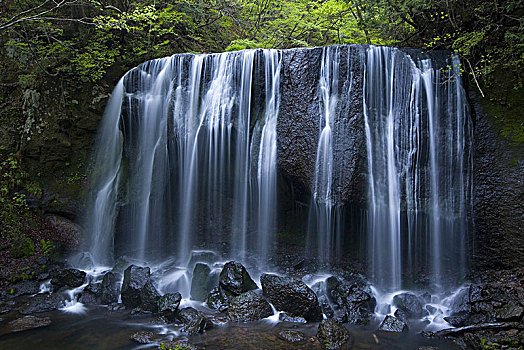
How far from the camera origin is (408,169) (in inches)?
287

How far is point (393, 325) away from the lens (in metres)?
5.78

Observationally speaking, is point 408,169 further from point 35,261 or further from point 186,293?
point 35,261

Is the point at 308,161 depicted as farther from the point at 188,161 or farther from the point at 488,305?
the point at 488,305

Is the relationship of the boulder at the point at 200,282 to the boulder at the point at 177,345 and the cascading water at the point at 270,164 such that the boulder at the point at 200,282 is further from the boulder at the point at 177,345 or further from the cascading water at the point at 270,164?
the boulder at the point at 177,345

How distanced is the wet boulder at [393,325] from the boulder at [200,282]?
344cm

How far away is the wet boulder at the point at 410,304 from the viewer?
20.9 ft

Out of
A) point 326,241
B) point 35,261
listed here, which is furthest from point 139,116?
point 326,241

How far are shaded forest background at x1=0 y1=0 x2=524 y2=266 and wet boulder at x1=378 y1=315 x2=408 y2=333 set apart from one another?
4302 millimetres

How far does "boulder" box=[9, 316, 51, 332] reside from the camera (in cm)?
576

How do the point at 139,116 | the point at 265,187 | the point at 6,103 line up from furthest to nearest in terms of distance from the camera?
the point at 6,103 < the point at 139,116 < the point at 265,187

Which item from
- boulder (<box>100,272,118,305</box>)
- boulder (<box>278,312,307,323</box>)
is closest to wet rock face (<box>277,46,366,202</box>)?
boulder (<box>278,312,307,323</box>)

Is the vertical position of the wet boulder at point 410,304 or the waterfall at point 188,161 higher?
the waterfall at point 188,161

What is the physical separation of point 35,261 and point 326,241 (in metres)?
7.05

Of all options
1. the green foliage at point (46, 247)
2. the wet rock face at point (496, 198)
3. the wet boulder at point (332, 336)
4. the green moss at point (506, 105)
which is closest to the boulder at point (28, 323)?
the green foliage at point (46, 247)
